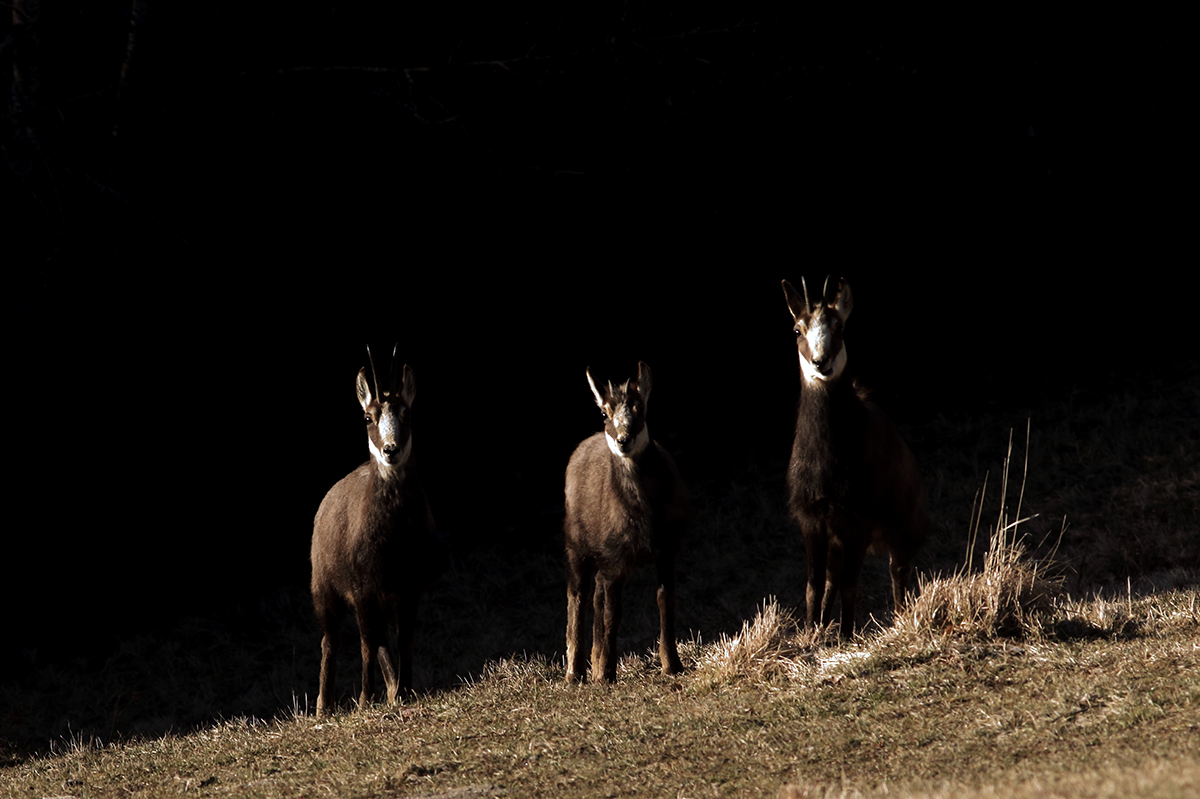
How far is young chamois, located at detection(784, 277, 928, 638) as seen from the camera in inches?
302

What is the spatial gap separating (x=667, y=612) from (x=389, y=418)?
2.06m

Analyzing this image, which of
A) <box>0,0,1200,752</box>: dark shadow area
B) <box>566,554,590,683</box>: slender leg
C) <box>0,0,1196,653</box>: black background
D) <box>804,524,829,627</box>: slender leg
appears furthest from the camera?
<box>0,0,1196,653</box>: black background

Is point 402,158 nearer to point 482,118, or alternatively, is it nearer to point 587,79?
point 482,118

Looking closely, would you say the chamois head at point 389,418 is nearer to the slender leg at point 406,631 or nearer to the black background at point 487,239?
the slender leg at point 406,631

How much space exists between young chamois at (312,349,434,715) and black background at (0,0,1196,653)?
3.62 metres

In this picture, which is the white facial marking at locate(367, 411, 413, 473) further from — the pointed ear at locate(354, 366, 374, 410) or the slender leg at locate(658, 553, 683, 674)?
the slender leg at locate(658, 553, 683, 674)

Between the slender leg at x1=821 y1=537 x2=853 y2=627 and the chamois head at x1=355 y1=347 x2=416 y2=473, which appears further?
the slender leg at x1=821 y1=537 x2=853 y2=627

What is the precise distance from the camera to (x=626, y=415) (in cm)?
737

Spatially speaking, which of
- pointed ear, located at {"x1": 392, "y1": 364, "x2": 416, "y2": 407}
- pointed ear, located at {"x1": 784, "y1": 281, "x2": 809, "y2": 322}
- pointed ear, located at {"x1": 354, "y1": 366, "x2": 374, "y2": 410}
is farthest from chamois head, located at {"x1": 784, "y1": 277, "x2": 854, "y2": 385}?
pointed ear, located at {"x1": 354, "y1": 366, "x2": 374, "y2": 410}

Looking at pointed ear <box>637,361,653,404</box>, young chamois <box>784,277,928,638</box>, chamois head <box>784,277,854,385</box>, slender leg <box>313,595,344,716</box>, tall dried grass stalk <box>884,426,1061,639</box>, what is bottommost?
slender leg <box>313,595,344,716</box>

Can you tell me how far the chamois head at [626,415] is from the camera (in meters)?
7.32

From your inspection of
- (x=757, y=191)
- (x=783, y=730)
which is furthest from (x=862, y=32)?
(x=783, y=730)

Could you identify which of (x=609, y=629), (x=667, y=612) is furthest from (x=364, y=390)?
(x=667, y=612)

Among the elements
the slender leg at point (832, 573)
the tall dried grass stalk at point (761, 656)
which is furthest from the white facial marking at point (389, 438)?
the slender leg at point (832, 573)
